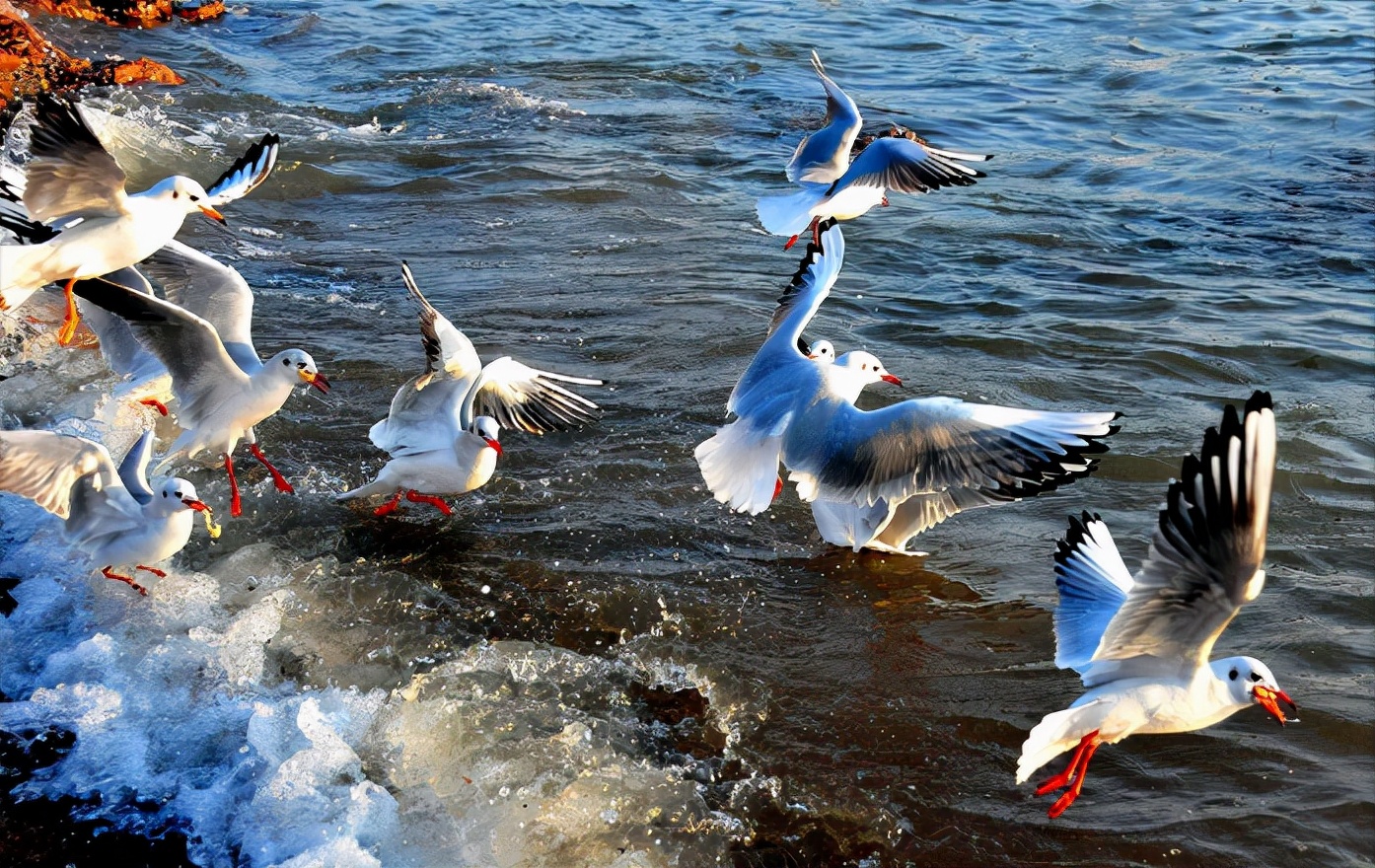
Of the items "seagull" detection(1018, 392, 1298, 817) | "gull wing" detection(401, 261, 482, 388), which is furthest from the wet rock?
"seagull" detection(1018, 392, 1298, 817)

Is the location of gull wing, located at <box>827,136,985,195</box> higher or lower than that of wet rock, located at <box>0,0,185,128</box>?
higher

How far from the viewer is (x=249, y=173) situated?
6117 mm

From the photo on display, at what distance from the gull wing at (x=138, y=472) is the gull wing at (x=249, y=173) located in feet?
4.50

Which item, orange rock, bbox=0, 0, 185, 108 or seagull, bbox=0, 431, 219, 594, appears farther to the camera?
orange rock, bbox=0, 0, 185, 108

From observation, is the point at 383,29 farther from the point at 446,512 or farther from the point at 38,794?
the point at 38,794

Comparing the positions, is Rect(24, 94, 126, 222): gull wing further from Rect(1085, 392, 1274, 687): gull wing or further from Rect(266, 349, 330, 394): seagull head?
Rect(1085, 392, 1274, 687): gull wing

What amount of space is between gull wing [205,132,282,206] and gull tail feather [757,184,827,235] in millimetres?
2899

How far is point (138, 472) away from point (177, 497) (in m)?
0.36

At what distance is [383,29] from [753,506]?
45.8 ft

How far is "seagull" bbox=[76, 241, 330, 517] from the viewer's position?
5527 mm

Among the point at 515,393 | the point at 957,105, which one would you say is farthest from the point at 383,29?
the point at 515,393

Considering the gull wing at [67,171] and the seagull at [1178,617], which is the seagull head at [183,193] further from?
the seagull at [1178,617]

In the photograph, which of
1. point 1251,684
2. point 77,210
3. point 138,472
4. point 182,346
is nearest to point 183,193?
point 77,210

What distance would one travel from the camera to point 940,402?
4.94m
